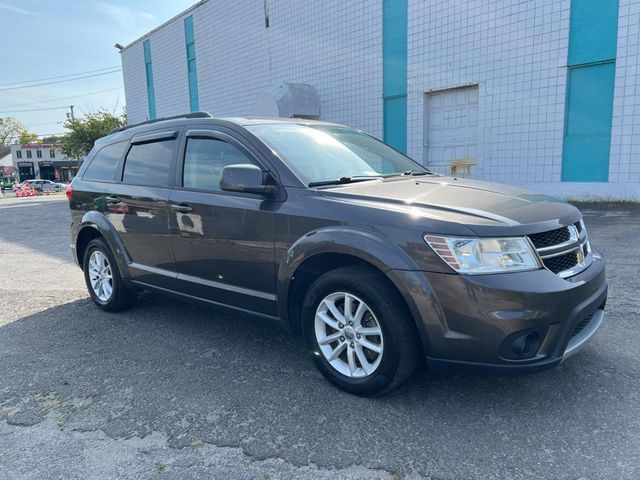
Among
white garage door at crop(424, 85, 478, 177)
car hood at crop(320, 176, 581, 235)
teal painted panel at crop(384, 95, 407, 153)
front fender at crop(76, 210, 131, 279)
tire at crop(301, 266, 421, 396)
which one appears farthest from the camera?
teal painted panel at crop(384, 95, 407, 153)

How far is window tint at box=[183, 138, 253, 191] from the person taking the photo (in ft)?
12.3

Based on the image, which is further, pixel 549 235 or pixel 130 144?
pixel 130 144

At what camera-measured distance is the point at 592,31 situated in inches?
411

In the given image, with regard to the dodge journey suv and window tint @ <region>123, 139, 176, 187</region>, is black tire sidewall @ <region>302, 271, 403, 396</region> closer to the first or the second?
the dodge journey suv

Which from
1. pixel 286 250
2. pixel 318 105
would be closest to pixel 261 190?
pixel 286 250

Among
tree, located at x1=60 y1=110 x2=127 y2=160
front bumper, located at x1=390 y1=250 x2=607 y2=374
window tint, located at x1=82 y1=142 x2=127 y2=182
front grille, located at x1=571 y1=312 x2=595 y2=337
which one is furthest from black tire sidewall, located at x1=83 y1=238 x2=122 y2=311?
tree, located at x1=60 y1=110 x2=127 y2=160

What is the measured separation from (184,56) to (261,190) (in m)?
22.5

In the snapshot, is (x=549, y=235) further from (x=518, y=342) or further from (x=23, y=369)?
(x=23, y=369)

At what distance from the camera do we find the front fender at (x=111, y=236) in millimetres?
4648

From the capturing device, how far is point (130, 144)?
4.79 metres

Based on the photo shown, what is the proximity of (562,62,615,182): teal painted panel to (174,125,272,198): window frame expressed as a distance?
31.6ft

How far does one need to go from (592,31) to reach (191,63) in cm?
1762

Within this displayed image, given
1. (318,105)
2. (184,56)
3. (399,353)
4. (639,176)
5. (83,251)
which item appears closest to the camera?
(399,353)

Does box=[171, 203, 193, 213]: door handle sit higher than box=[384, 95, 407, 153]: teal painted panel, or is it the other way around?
box=[384, 95, 407, 153]: teal painted panel
